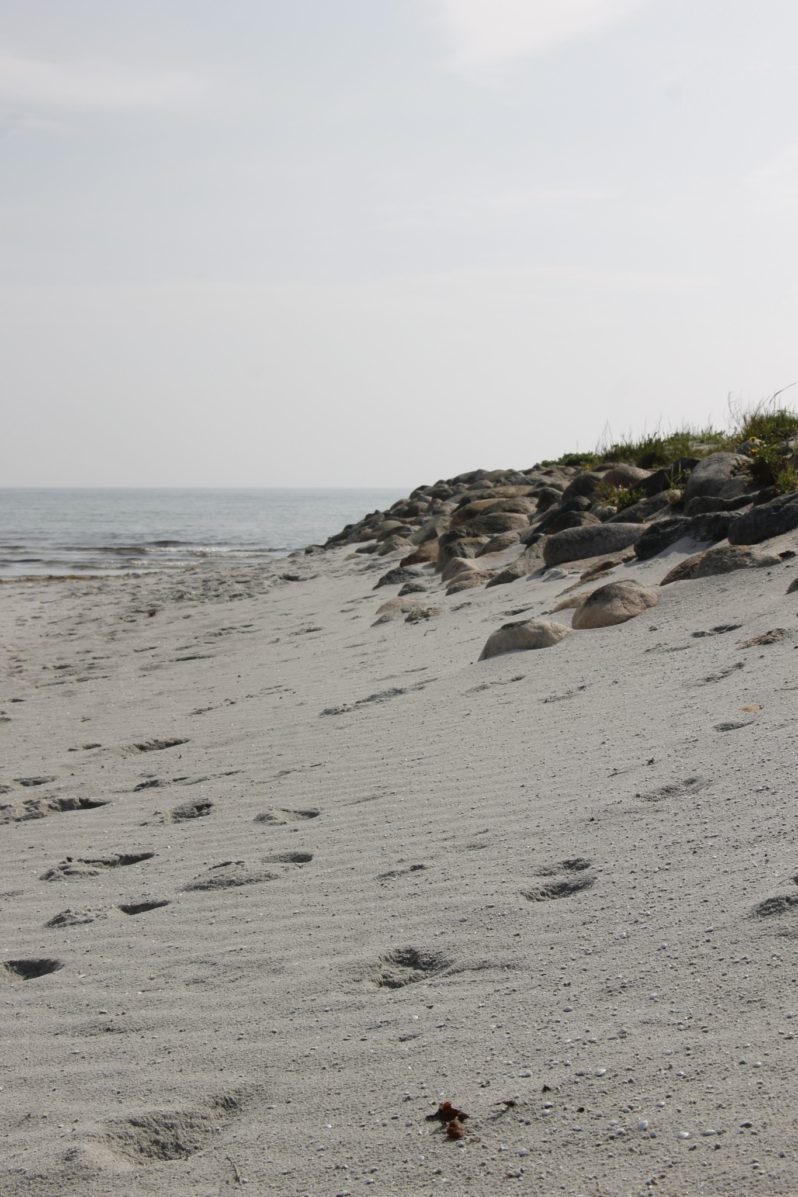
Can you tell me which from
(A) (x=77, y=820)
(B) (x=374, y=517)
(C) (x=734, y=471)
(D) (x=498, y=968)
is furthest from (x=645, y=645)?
(B) (x=374, y=517)

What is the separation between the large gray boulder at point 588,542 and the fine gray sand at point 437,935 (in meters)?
2.60

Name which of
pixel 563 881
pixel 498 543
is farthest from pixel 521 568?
pixel 563 881

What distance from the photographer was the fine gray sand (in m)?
1.92

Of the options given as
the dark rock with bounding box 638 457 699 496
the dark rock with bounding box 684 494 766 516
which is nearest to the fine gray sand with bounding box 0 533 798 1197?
the dark rock with bounding box 684 494 766 516

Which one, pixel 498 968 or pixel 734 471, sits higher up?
pixel 734 471

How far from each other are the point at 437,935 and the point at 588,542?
6189mm

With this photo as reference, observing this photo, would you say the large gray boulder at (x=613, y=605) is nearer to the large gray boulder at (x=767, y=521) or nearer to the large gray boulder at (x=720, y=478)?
the large gray boulder at (x=767, y=521)

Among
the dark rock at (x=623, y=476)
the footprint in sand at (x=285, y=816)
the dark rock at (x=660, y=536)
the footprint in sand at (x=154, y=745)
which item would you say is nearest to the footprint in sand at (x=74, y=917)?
the footprint in sand at (x=285, y=816)

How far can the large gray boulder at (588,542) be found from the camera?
8.63m

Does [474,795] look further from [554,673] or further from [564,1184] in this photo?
[564,1184]

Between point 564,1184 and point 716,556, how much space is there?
507 cm

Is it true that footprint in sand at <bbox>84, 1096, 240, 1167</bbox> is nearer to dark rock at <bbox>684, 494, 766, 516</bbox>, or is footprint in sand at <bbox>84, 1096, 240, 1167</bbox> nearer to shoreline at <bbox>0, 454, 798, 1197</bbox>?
shoreline at <bbox>0, 454, 798, 1197</bbox>

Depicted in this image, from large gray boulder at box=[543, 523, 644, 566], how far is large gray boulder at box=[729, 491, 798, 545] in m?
1.63

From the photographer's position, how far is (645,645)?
550 cm
